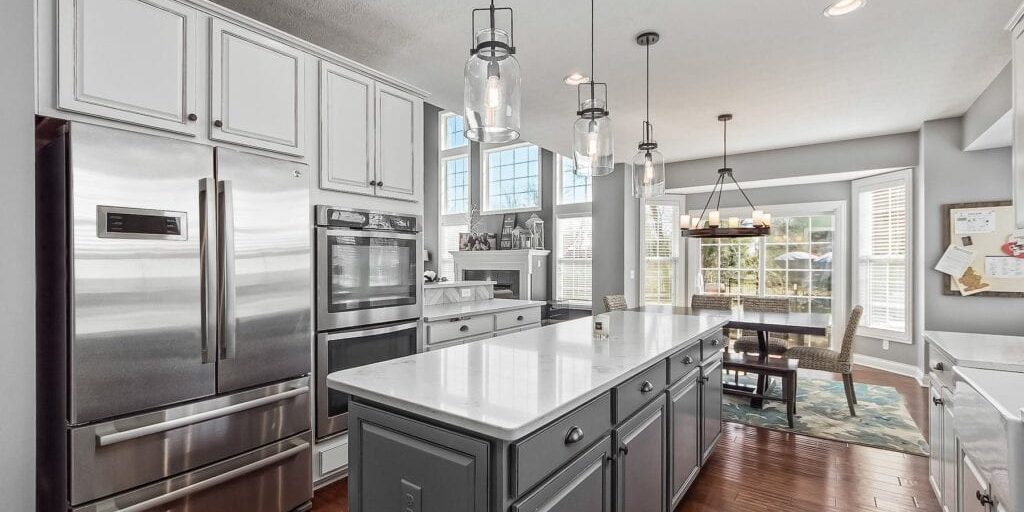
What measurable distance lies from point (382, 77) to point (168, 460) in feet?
7.18

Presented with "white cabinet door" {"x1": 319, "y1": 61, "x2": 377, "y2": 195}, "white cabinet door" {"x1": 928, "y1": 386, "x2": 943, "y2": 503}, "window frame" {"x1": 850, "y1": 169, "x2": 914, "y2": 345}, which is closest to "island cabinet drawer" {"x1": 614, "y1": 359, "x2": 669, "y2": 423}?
"white cabinet door" {"x1": 928, "y1": 386, "x2": 943, "y2": 503}

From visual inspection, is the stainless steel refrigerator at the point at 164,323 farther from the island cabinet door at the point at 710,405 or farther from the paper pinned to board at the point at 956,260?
the paper pinned to board at the point at 956,260

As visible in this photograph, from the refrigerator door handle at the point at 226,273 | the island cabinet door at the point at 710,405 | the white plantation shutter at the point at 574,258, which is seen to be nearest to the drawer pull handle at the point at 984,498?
the island cabinet door at the point at 710,405

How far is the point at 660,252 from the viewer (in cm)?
676

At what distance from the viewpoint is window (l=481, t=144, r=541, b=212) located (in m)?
7.78

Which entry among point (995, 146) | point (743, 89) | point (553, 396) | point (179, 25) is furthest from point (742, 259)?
point (179, 25)

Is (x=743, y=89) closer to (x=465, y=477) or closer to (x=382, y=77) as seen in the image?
(x=382, y=77)

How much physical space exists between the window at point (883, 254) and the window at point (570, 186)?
3.45 meters

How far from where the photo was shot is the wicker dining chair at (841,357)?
3.76 metres

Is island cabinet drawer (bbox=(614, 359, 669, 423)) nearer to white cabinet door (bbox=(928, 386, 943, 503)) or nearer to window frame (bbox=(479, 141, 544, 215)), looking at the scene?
white cabinet door (bbox=(928, 386, 943, 503))

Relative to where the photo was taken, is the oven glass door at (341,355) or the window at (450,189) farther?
the window at (450,189)

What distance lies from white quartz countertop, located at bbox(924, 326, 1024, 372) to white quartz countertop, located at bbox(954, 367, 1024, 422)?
0.09 meters

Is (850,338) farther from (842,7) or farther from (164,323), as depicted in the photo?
(164,323)

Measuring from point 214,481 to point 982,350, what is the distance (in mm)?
3417
